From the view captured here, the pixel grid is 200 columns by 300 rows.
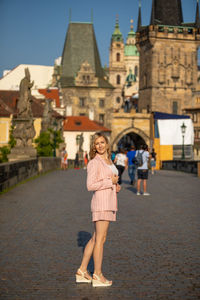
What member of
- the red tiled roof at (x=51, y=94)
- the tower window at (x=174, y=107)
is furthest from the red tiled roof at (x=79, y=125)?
the tower window at (x=174, y=107)

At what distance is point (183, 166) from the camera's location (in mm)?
34094

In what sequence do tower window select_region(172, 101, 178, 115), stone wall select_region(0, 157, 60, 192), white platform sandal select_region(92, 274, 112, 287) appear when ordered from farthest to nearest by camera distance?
tower window select_region(172, 101, 178, 115) < stone wall select_region(0, 157, 60, 192) < white platform sandal select_region(92, 274, 112, 287)

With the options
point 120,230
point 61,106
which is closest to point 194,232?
point 120,230

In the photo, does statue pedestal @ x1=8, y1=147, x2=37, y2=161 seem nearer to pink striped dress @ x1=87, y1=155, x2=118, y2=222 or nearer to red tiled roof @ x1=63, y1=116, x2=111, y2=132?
pink striped dress @ x1=87, y1=155, x2=118, y2=222

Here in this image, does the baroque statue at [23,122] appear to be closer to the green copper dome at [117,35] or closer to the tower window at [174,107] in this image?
the tower window at [174,107]

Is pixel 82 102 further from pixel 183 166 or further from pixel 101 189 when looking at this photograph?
pixel 101 189

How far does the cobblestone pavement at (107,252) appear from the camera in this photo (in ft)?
16.2

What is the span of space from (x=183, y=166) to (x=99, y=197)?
29290 mm

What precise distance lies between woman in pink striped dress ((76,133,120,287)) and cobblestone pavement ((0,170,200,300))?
0.22 m

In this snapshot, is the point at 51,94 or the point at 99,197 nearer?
the point at 99,197

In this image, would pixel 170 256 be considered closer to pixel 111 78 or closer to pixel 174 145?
pixel 174 145

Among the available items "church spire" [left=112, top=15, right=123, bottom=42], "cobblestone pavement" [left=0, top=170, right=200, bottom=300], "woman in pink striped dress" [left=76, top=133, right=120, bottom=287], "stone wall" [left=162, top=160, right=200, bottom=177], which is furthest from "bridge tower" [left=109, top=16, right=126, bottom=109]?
"woman in pink striped dress" [left=76, top=133, right=120, bottom=287]

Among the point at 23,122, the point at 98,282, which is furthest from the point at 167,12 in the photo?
the point at 98,282

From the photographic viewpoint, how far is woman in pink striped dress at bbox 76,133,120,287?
5254mm
